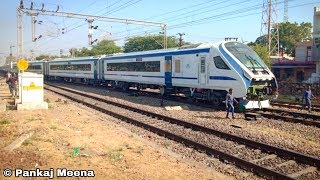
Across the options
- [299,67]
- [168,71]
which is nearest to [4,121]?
[168,71]

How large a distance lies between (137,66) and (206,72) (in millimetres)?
9268

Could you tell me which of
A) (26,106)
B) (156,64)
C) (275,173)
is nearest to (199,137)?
(275,173)

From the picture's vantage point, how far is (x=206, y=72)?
59.4 ft

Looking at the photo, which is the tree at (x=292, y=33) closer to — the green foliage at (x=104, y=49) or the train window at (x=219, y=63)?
the green foliage at (x=104, y=49)

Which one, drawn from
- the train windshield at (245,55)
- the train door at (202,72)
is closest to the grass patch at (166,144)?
the train windshield at (245,55)

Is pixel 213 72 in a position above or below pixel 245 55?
below

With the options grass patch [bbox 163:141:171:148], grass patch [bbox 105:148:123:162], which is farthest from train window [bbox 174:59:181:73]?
grass patch [bbox 105:148:123:162]

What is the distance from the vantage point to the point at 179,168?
318 inches

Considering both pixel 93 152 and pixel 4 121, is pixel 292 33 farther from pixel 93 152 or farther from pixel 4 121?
pixel 93 152

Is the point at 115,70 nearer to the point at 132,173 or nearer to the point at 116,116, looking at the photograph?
the point at 116,116

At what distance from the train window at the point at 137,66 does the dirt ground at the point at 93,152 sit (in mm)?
10061

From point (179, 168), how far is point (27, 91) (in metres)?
12.2

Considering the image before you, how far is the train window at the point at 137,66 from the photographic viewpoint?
2359cm

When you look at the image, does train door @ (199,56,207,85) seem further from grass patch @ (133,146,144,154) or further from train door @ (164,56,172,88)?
grass patch @ (133,146,144,154)
